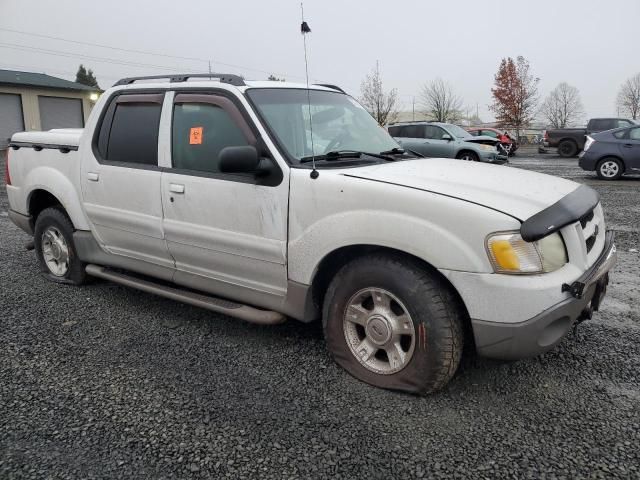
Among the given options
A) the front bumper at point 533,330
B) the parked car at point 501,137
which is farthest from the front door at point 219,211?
the parked car at point 501,137

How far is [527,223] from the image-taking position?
8.29 ft

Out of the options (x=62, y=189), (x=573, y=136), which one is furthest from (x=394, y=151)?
(x=573, y=136)

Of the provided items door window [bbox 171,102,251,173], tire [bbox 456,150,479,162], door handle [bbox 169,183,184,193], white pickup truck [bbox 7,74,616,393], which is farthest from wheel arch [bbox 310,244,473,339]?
tire [bbox 456,150,479,162]

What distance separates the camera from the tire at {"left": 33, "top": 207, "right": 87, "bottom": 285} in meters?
4.71

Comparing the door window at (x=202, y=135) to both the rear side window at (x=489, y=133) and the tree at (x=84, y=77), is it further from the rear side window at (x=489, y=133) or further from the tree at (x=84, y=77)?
the tree at (x=84, y=77)

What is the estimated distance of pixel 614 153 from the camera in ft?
44.0

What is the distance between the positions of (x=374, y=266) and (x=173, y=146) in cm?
181

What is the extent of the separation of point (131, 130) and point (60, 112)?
36.1m

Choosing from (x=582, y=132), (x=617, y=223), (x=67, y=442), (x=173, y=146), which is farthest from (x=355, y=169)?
(x=582, y=132)

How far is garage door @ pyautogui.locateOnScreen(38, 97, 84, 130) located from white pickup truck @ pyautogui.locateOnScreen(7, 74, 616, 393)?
34556 mm

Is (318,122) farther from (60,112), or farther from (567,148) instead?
(60,112)

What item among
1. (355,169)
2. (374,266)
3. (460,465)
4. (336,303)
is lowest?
(460,465)

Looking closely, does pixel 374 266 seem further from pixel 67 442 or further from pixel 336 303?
pixel 67 442

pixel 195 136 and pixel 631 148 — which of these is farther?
pixel 631 148
